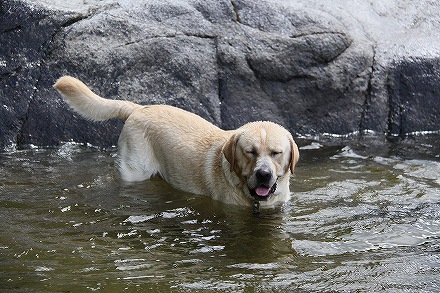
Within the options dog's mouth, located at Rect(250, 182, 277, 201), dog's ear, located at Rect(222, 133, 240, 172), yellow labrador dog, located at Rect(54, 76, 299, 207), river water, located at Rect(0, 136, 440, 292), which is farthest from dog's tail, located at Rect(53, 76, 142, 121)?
dog's mouth, located at Rect(250, 182, 277, 201)

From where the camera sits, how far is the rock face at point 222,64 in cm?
866

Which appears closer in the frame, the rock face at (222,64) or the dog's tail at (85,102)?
the dog's tail at (85,102)

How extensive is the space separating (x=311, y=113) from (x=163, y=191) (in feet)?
9.79

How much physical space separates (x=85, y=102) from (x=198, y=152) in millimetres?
1242

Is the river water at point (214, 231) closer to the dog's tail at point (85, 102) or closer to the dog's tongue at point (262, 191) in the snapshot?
the dog's tongue at point (262, 191)

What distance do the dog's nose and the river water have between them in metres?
0.37

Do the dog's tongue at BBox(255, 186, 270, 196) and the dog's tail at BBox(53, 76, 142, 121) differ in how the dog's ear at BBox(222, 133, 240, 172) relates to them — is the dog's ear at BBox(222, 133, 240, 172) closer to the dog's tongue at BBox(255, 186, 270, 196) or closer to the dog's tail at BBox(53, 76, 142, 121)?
the dog's tongue at BBox(255, 186, 270, 196)

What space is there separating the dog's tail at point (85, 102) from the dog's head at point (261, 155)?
1.46m

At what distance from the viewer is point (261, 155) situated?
6.16 metres

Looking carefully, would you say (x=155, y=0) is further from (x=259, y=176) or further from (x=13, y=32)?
(x=259, y=176)

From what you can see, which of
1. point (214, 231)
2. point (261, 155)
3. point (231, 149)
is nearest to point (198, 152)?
point (231, 149)

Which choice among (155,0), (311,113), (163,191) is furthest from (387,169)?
(155,0)

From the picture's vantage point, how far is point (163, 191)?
705cm

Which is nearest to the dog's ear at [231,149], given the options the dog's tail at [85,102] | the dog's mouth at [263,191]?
the dog's mouth at [263,191]
